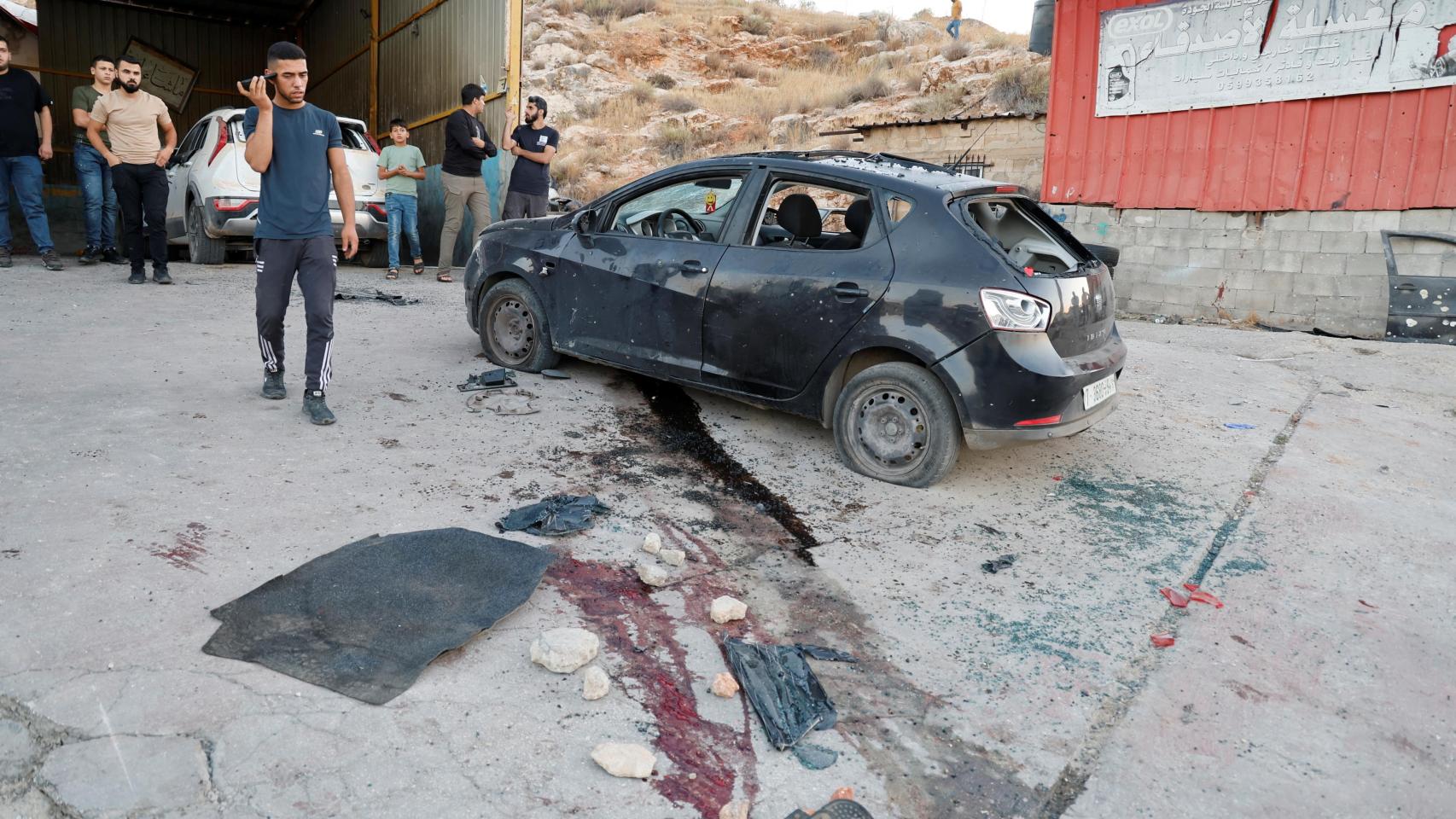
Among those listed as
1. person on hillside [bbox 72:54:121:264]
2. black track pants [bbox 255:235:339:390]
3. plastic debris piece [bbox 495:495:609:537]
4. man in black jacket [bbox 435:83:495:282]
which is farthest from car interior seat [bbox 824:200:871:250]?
person on hillside [bbox 72:54:121:264]

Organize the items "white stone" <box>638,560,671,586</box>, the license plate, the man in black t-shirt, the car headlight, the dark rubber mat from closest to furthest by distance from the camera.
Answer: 1. the dark rubber mat
2. "white stone" <box>638,560,671,586</box>
3. the car headlight
4. the license plate
5. the man in black t-shirt

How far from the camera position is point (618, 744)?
8.21 ft

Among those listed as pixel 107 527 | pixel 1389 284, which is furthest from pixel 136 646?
pixel 1389 284

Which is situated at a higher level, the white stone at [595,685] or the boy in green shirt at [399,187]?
the boy in green shirt at [399,187]

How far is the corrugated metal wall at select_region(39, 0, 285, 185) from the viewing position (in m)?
20.0

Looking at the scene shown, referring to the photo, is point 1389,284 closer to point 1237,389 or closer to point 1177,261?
point 1177,261

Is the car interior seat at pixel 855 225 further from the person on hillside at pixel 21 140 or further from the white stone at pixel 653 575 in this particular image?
the person on hillside at pixel 21 140

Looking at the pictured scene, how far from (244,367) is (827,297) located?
3.90 metres

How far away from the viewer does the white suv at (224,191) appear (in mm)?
10656

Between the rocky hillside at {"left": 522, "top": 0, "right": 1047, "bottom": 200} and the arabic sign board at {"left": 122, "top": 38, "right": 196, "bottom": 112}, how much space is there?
368 inches

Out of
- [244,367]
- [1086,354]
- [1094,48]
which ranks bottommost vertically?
[244,367]

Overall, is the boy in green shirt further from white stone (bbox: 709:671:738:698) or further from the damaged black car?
white stone (bbox: 709:671:738:698)

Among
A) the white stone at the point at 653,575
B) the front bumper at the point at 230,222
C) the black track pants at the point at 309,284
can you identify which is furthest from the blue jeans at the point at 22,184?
the white stone at the point at 653,575

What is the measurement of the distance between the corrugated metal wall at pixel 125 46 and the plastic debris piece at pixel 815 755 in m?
23.0
